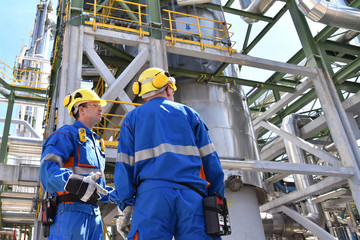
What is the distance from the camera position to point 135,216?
80.5 inches

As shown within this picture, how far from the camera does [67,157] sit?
3.05 metres

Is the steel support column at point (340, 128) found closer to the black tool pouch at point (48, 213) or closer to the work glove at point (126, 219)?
the work glove at point (126, 219)

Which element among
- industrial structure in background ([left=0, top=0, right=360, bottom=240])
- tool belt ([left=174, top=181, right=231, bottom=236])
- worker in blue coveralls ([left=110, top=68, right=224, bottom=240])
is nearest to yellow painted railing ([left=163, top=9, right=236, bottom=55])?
industrial structure in background ([left=0, top=0, right=360, bottom=240])

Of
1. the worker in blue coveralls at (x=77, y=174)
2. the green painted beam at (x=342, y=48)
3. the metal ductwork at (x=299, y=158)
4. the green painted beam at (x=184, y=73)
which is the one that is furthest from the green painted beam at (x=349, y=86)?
the worker in blue coveralls at (x=77, y=174)

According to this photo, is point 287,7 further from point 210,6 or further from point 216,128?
point 216,128

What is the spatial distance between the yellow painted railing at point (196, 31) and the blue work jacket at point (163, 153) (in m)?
5.47

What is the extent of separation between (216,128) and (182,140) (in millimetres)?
5715

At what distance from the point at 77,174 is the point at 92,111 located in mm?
760

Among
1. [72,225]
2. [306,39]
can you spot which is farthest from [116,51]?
[306,39]

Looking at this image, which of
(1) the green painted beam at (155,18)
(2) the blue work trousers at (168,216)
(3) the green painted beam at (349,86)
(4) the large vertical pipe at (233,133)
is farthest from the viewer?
(3) the green painted beam at (349,86)

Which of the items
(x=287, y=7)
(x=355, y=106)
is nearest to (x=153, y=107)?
(x=355, y=106)

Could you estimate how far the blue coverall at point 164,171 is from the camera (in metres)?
1.97

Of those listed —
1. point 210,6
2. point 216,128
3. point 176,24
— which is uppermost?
point 210,6

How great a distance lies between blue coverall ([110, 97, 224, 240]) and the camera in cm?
197
